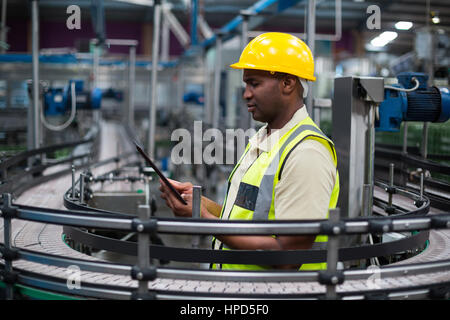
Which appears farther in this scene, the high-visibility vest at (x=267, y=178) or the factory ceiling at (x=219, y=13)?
the factory ceiling at (x=219, y=13)

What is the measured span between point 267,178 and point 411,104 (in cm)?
144

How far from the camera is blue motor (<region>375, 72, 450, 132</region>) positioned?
8.75ft

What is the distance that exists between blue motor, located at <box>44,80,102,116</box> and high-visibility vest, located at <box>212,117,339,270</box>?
4.60m

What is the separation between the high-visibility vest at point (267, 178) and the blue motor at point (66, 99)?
→ 460 cm

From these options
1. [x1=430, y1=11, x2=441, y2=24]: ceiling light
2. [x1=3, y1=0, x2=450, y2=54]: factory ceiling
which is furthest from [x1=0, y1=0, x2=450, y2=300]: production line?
[x1=3, y1=0, x2=450, y2=54]: factory ceiling

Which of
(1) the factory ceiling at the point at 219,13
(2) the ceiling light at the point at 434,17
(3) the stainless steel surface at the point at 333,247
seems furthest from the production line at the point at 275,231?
(1) the factory ceiling at the point at 219,13

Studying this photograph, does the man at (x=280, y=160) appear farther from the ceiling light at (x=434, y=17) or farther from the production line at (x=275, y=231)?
the ceiling light at (x=434, y=17)

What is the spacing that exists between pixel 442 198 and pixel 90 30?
19793 mm

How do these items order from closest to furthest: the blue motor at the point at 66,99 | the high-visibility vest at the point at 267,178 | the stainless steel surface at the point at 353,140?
the high-visibility vest at the point at 267,178 → the stainless steel surface at the point at 353,140 → the blue motor at the point at 66,99

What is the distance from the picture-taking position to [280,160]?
162cm

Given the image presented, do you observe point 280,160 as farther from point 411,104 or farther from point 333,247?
point 411,104

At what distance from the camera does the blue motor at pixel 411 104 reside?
2.67 m

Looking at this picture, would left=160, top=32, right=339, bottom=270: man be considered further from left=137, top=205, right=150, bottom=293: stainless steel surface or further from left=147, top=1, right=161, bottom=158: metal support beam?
left=147, top=1, right=161, bottom=158: metal support beam

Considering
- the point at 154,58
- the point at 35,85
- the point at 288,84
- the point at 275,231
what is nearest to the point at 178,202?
the point at 275,231
